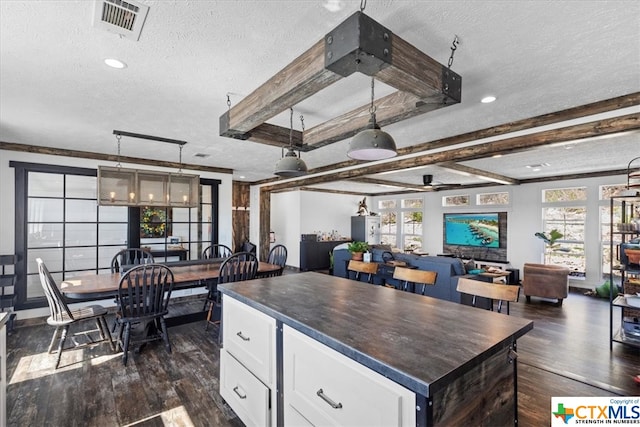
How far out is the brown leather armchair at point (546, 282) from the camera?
17.8 ft

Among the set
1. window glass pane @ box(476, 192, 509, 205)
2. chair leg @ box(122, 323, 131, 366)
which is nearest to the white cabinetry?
chair leg @ box(122, 323, 131, 366)

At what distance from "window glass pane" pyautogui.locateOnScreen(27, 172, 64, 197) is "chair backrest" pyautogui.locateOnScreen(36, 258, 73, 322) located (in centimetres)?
207

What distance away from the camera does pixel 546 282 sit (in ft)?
18.1

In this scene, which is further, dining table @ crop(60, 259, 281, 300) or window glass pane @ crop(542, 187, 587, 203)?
window glass pane @ crop(542, 187, 587, 203)

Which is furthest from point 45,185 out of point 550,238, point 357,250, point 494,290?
point 550,238

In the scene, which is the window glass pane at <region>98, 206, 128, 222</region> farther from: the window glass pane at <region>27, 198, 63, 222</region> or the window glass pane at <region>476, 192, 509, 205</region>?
the window glass pane at <region>476, 192, 509, 205</region>

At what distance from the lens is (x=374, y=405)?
1.17 meters

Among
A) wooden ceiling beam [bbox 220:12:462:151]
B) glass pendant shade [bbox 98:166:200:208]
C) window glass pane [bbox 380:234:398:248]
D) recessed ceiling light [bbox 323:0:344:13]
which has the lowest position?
window glass pane [bbox 380:234:398:248]

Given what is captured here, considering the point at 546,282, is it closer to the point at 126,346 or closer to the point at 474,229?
the point at 474,229

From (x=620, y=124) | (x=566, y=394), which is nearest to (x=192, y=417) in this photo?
(x=566, y=394)

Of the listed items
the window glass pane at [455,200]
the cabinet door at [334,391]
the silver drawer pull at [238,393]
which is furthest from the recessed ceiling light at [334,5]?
the window glass pane at [455,200]

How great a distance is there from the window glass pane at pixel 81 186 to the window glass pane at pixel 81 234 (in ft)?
1.53

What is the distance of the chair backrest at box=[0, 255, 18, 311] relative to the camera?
4.03 m

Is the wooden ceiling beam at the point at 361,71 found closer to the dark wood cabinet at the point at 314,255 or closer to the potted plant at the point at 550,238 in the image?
the dark wood cabinet at the point at 314,255
